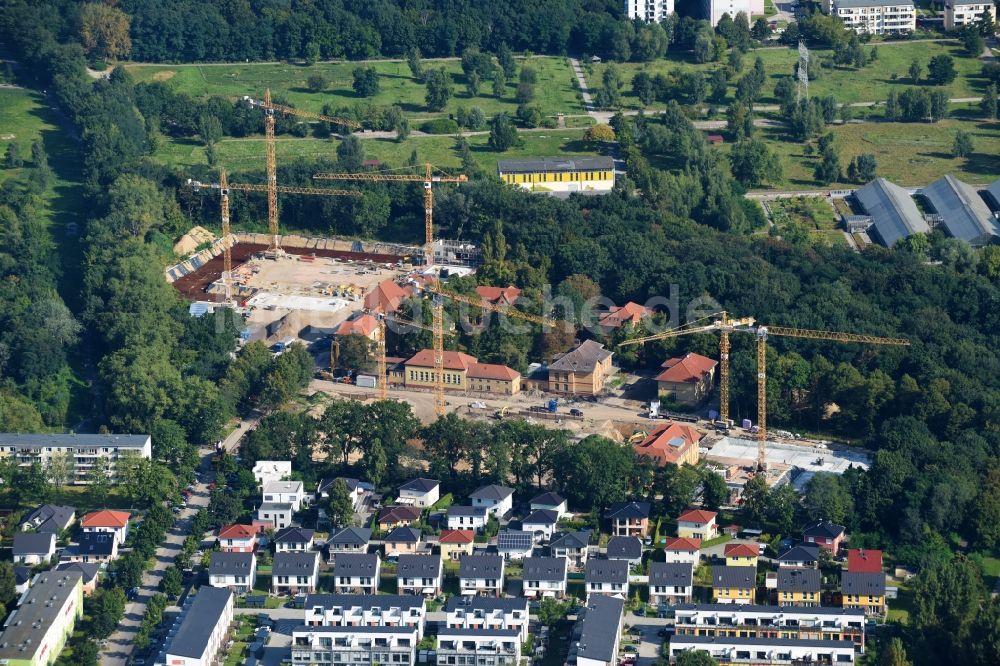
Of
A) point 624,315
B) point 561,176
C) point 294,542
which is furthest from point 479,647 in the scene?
point 561,176

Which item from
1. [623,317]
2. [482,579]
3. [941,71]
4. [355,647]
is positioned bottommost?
[355,647]

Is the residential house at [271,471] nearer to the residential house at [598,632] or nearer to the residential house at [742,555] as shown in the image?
the residential house at [598,632]

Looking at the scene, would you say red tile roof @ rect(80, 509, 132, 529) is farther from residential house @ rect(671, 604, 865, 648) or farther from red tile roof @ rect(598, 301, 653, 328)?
red tile roof @ rect(598, 301, 653, 328)

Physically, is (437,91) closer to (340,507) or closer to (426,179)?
(426,179)

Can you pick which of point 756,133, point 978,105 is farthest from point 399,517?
point 978,105

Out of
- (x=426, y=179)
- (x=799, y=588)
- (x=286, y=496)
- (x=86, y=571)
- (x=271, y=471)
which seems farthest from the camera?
(x=426, y=179)

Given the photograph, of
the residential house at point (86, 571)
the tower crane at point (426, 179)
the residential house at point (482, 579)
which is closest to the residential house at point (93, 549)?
the residential house at point (86, 571)
